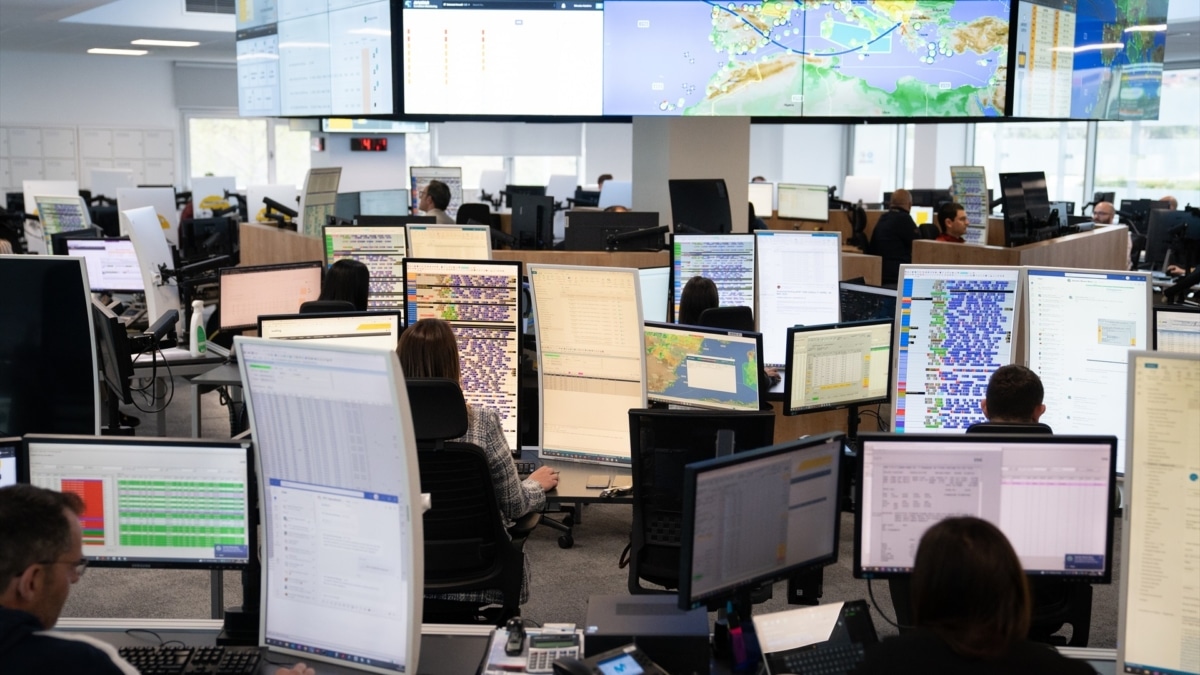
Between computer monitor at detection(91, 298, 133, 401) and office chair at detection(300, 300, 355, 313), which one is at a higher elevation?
office chair at detection(300, 300, 355, 313)

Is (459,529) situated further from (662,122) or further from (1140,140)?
(1140,140)

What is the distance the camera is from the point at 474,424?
358 cm

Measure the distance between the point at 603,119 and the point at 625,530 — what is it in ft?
8.48

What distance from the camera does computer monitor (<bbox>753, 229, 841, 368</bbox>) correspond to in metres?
6.05

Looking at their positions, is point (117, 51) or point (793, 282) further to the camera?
point (117, 51)

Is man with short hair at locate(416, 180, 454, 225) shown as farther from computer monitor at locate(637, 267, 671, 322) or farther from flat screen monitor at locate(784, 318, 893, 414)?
flat screen monitor at locate(784, 318, 893, 414)

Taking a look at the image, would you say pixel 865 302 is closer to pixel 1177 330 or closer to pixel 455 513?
pixel 1177 330

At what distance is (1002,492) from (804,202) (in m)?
9.44

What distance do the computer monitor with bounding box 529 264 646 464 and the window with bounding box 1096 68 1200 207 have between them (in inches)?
491

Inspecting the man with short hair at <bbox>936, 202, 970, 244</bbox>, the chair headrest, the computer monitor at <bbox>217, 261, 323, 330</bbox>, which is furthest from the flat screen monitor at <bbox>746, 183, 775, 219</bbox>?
the chair headrest

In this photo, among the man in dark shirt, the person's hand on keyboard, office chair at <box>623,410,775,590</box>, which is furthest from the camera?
the man in dark shirt

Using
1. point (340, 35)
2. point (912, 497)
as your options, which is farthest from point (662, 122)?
point (912, 497)

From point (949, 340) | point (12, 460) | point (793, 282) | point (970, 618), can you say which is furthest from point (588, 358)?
point (970, 618)

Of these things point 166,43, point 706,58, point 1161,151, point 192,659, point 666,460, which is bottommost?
point 192,659
